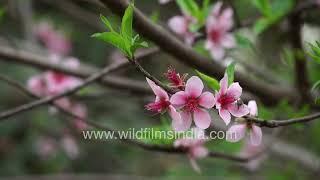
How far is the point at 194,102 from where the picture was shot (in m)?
0.89

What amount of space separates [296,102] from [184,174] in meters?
0.66

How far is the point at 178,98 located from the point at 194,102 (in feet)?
0.12

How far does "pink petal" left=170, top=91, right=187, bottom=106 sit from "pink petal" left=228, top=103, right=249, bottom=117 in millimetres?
72

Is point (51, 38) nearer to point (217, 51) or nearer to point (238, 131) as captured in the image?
point (217, 51)

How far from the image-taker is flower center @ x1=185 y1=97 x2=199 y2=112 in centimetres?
89

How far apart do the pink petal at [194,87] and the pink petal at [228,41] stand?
65 centimetres

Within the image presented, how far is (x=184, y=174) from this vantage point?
2.20m

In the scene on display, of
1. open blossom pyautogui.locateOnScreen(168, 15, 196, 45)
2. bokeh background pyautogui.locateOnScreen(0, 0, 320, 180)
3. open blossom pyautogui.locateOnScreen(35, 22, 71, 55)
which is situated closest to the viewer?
open blossom pyautogui.locateOnScreen(168, 15, 196, 45)

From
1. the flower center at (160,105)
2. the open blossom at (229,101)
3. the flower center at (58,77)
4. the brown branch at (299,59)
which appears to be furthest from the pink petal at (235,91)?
the flower center at (58,77)

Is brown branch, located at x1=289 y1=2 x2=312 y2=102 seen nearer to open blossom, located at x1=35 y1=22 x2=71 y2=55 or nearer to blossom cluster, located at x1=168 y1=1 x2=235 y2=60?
blossom cluster, located at x1=168 y1=1 x2=235 y2=60

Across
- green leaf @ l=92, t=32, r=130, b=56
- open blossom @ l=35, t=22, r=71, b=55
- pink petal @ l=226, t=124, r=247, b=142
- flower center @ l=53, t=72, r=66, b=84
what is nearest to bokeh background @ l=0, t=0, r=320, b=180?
open blossom @ l=35, t=22, r=71, b=55

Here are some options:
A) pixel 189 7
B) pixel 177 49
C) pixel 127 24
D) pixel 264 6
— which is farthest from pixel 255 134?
pixel 264 6

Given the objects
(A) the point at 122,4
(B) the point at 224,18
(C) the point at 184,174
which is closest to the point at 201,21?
(B) the point at 224,18

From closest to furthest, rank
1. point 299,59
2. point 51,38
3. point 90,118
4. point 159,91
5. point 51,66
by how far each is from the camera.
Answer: point 159,91 → point 299,59 → point 51,66 → point 90,118 → point 51,38
